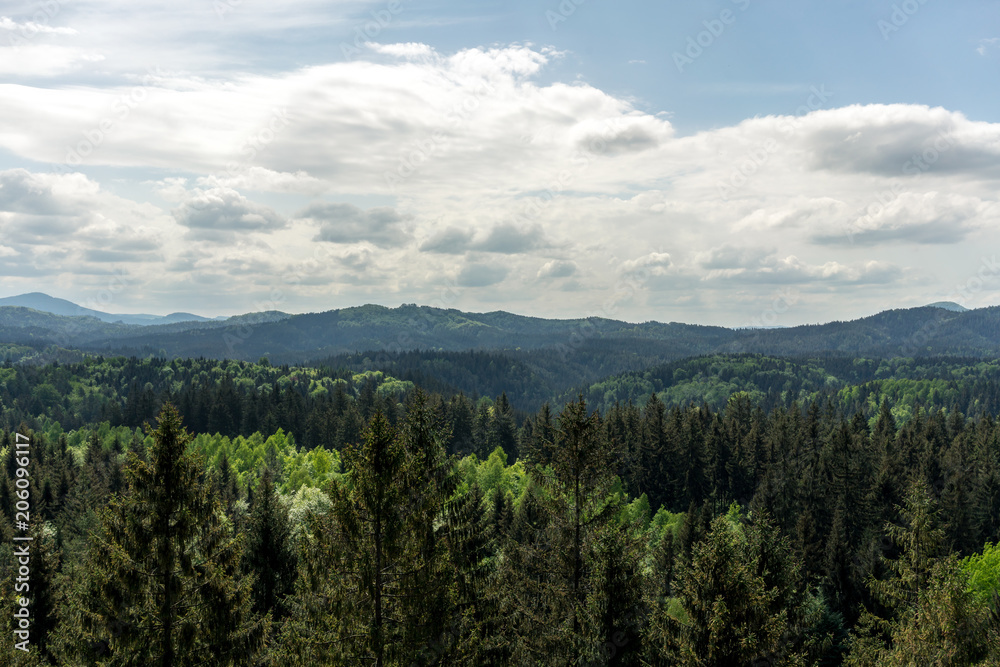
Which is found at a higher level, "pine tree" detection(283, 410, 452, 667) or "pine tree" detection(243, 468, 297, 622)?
"pine tree" detection(283, 410, 452, 667)

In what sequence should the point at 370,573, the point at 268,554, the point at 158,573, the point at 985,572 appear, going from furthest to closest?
the point at 985,572 < the point at 268,554 < the point at 158,573 < the point at 370,573

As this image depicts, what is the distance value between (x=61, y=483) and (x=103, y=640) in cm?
7217

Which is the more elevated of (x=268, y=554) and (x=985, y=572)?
(x=268, y=554)

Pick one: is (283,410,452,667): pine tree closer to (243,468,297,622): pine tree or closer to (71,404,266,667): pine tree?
(71,404,266,667): pine tree

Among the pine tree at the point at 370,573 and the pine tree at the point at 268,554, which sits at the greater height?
the pine tree at the point at 370,573

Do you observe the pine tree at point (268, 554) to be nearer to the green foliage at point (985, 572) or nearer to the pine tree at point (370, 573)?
the pine tree at point (370, 573)

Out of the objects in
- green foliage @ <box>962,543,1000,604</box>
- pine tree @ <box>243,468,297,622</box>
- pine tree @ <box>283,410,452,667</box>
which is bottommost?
green foliage @ <box>962,543,1000,604</box>

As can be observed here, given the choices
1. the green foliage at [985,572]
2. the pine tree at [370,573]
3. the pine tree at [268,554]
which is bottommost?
the green foliage at [985,572]

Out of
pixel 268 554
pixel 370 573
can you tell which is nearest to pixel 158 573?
pixel 370 573

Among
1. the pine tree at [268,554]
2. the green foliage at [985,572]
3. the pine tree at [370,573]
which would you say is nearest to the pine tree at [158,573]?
the pine tree at [370,573]

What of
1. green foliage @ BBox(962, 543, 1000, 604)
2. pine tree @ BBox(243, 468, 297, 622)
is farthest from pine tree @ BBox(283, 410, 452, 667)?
green foliage @ BBox(962, 543, 1000, 604)

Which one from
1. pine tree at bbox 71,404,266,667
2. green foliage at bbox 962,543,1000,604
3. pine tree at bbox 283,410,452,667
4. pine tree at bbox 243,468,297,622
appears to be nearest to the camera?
pine tree at bbox 283,410,452,667

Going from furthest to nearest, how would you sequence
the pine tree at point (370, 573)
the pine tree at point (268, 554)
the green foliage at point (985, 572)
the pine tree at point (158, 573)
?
the green foliage at point (985, 572) → the pine tree at point (268, 554) → the pine tree at point (158, 573) → the pine tree at point (370, 573)

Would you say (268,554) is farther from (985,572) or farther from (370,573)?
(985,572)
